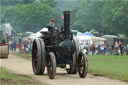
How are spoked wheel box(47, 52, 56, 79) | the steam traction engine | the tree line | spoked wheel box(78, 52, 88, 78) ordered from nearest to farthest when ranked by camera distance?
spoked wheel box(47, 52, 56, 79), spoked wheel box(78, 52, 88, 78), the steam traction engine, the tree line

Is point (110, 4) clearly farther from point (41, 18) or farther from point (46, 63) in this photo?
point (46, 63)

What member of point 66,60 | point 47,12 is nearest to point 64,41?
point 66,60

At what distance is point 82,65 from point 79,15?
62250 mm

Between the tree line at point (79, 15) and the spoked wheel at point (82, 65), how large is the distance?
36.0 metres

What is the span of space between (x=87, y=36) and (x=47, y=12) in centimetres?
2889

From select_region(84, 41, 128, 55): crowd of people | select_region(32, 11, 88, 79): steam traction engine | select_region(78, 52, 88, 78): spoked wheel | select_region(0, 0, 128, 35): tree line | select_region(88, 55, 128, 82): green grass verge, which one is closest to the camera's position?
select_region(78, 52, 88, 78): spoked wheel

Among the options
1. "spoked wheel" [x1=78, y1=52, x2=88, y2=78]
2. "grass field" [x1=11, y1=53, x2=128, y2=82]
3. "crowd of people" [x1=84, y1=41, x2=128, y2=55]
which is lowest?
"crowd of people" [x1=84, y1=41, x2=128, y2=55]

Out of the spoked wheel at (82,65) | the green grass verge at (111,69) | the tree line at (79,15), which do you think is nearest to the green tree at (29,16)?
the tree line at (79,15)

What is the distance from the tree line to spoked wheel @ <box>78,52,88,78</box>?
3602 cm

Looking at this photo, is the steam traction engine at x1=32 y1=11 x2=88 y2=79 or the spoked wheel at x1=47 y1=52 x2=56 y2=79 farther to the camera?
the steam traction engine at x1=32 y1=11 x2=88 y2=79

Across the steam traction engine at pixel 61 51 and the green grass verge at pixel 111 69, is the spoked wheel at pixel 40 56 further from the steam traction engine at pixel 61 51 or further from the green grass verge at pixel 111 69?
the green grass verge at pixel 111 69

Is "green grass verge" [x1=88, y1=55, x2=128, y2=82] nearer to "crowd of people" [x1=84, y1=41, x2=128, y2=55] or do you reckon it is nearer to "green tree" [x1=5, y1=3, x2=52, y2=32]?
"crowd of people" [x1=84, y1=41, x2=128, y2=55]

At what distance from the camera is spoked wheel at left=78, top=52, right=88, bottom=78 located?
54.1 ft

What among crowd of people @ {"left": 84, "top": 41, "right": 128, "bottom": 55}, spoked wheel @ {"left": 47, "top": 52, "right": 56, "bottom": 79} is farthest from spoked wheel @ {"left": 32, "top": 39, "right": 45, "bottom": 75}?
crowd of people @ {"left": 84, "top": 41, "right": 128, "bottom": 55}
